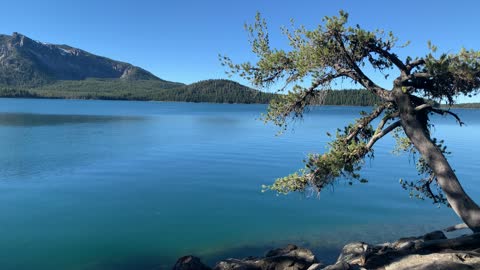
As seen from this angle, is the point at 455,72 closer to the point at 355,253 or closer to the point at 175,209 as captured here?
the point at 355,253

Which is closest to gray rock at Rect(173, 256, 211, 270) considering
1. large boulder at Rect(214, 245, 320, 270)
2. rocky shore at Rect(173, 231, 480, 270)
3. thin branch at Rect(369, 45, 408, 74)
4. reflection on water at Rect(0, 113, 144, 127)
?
rocky shore at Rect(173, 231, 480, 270)

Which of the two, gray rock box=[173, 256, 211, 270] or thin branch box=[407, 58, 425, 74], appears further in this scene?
gray rock box=[173, 256, 211, 270]

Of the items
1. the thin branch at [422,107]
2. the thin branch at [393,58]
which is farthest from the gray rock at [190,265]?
the thin branch at [393,58]

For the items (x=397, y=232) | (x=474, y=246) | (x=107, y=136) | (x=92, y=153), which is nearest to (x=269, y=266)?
(x=474, y=246)

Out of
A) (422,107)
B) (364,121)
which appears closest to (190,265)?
(364,121)

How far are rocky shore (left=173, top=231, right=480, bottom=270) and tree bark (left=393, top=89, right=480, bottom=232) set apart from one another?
674 mm

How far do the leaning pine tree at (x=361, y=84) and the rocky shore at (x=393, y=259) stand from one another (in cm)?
94

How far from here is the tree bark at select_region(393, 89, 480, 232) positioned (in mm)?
10172

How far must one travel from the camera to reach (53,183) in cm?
3119

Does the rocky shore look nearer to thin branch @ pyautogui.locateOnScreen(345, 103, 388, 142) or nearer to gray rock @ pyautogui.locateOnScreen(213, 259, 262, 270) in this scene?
gray rock @ pyautogui.locateOnScreen(213, 259, 262, 270)

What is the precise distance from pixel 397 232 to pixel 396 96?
41.3ft

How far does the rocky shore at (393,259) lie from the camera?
10.2 m

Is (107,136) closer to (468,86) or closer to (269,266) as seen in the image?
(269,266)

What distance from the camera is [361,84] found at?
11.6 metres
